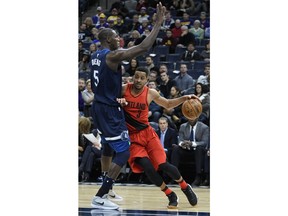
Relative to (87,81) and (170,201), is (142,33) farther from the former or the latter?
(170,201)

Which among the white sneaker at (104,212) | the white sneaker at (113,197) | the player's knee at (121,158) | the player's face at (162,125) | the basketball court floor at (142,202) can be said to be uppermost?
the player's face at (162,125)

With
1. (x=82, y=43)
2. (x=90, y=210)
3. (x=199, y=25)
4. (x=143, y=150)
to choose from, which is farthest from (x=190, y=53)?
(x=90, y=210)

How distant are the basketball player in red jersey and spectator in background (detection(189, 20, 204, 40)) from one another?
2.84 meters

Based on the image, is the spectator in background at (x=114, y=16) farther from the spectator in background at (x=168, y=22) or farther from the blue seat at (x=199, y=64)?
the blue seat at (x=199, y=64)

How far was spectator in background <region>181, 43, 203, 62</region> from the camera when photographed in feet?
33.7

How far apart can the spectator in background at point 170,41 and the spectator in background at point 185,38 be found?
3.3 inches

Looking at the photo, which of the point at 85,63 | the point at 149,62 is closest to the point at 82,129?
the point at 85,63

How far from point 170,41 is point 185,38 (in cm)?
23

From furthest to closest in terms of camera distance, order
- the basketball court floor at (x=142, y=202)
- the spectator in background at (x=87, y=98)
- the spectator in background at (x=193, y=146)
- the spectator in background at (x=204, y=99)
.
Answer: the spectator in background at (x=193, y=146) → the spectator in background at (x=87, y=98) → the spectator in background at (x=204, y=99) → the basketball court floor at (x=142, y=202)

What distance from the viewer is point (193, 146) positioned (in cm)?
950

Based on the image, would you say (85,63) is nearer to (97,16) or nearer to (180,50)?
(97,16)

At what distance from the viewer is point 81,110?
9281 mm

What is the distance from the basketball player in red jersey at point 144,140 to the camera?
761cm

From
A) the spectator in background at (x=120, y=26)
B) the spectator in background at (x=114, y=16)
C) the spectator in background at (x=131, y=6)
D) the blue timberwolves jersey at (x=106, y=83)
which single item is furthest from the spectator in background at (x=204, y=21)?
the blue timberwolves jersey at (x=106, y=83)
